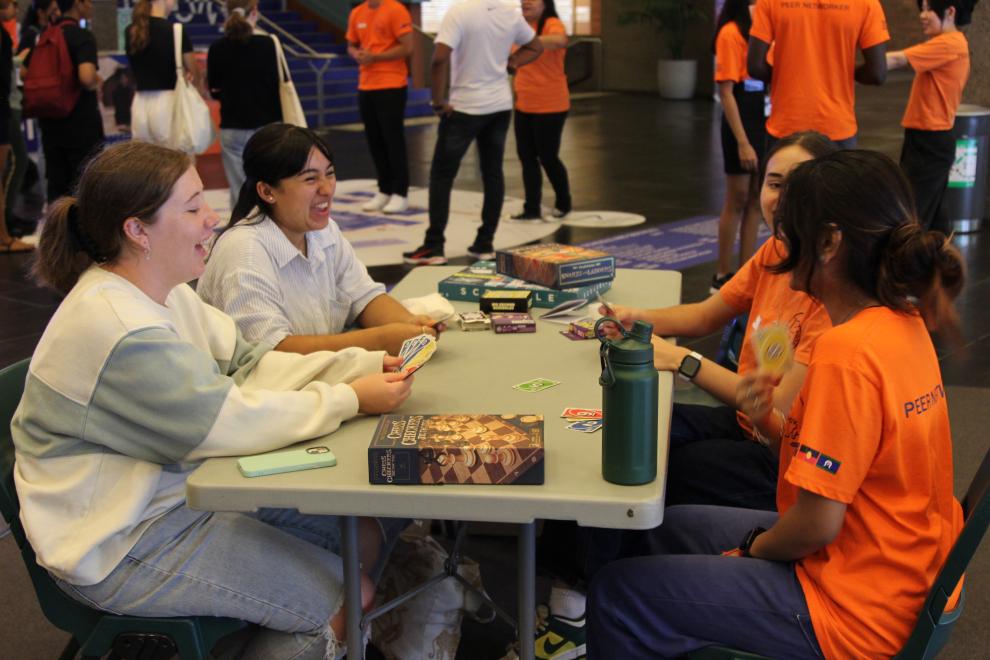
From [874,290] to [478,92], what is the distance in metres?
4.49

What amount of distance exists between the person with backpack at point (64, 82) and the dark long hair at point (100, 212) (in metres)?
4.35

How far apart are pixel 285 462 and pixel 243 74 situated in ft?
15.3

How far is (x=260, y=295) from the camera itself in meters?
2.38

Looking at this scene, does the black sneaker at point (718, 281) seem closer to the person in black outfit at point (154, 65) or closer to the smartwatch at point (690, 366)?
the person in black outfit at point (154, 65)

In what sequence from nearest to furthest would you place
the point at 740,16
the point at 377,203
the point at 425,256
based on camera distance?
1. the point at 740,16
2. the point at 425,256
3. the point at 377,203

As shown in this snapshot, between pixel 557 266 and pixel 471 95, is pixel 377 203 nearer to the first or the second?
pixel 471 95

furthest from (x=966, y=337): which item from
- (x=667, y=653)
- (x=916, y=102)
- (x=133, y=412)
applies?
(x=133, y=412)

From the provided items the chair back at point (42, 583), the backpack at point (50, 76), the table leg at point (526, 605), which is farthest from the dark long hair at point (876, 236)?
the backpack at point (50, 76)

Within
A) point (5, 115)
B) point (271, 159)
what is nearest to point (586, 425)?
point (271, 159)

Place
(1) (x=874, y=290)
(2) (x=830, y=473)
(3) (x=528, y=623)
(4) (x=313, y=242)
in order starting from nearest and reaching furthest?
(2) (x=830, y=473) → (1) (x=874, y=290) → (3) (x=528, y=623) → (4) (x=313, y=242)

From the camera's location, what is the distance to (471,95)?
5906 mm

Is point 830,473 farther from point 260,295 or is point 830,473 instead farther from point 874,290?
point 260,295

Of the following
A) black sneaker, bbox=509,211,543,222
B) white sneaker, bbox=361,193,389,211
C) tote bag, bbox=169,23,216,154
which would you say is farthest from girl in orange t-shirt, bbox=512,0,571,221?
tote bag, bbox=169,23,216,154

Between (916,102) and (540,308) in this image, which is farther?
(916,102)
